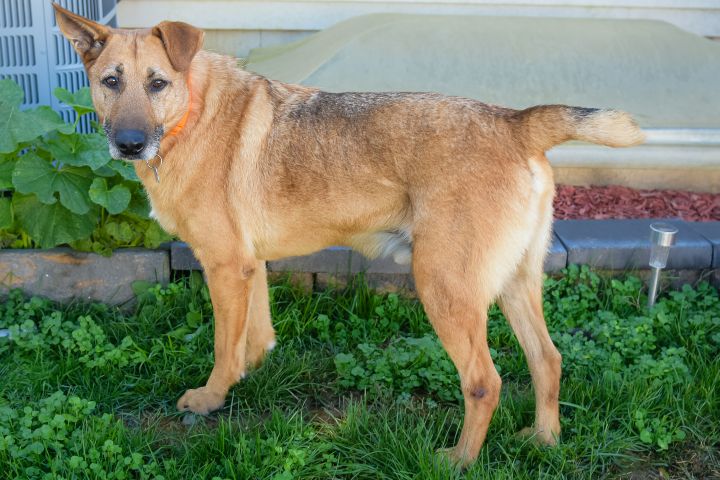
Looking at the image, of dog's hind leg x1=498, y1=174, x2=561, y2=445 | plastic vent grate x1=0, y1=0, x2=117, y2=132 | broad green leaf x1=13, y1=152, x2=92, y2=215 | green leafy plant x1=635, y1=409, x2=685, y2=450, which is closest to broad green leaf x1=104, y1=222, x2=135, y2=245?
broad green leaf x1=13, y1=152, x2=92, y2=215

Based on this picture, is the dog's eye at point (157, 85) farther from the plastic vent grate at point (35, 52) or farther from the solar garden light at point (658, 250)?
the solar garden light at point (658, 250)

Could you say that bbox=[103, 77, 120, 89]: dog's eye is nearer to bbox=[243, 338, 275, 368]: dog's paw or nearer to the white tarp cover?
bbox=[243, 338, 275, 368]: dog's paw

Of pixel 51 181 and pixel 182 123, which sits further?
pixel 51 181

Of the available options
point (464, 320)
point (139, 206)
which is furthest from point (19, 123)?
point (464, 320)

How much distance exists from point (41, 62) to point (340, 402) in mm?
3124

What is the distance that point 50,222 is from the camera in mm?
4402

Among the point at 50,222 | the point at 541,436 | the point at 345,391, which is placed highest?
the point at 50,222

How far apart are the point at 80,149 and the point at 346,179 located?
1.74 meters

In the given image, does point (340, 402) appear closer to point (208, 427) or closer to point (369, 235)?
point (208, 427)

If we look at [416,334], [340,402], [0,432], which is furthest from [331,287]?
[0,432]

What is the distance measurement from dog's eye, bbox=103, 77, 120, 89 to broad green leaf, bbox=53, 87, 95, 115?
967mm

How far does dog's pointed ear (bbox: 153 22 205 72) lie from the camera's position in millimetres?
3426

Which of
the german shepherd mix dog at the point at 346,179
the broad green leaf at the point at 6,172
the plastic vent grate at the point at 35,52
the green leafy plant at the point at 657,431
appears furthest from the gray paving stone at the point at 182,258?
the green leafy plant at the point at 657,431

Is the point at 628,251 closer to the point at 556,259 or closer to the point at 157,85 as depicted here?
the point at 556,259
